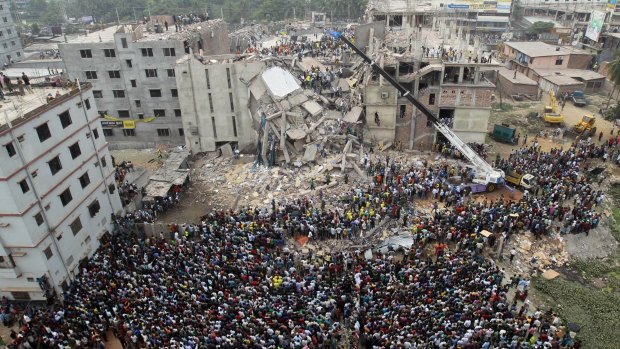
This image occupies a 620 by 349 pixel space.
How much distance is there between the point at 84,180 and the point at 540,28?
7740cm

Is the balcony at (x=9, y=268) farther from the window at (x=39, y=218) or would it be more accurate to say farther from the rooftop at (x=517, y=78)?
the rooftop at (x=517, y=78)

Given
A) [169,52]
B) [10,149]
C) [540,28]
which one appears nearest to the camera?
[10,149]

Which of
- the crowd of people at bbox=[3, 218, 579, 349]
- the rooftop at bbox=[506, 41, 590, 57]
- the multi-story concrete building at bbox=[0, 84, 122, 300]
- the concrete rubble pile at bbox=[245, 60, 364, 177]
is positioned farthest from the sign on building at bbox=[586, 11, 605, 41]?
the multi-story concrete building at bbox=[0, 84, 122, 300]

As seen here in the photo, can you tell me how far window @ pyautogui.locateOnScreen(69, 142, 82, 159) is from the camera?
23053mm

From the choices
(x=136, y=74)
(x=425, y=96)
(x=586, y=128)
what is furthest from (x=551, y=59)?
(x=136, y=74)

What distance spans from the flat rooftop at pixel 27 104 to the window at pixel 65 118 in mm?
715

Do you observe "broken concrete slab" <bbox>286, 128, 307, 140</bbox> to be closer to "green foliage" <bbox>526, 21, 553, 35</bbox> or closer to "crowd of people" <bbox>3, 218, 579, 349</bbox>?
"crowd of people" <bbox>3, 218, 579, 349</bbox>

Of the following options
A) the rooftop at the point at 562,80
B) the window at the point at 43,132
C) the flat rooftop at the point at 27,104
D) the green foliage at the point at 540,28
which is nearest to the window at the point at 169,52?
the flat rooftop at the point at 27,104

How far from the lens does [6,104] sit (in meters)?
22.1

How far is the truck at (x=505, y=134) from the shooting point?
38.1 meters

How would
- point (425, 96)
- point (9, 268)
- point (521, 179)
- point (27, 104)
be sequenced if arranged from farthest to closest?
1. point (425, 96)
2. point (521, 179)
3. point (27, 104)
4. point (9, 268)

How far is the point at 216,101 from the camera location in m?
34.9

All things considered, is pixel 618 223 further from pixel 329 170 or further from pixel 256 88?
pixel 256 88

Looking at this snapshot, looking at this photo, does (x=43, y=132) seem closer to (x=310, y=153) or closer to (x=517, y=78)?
(x=310, y=153)
